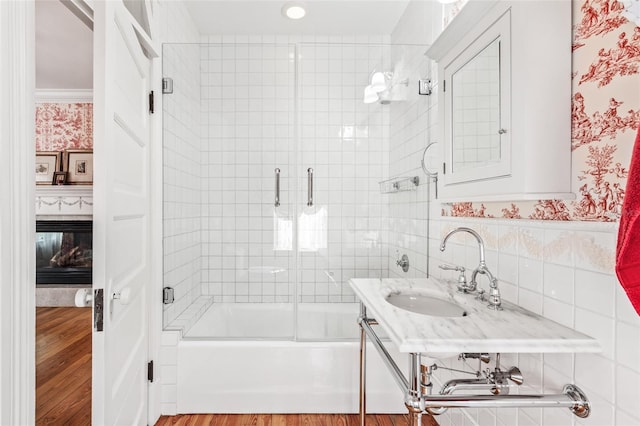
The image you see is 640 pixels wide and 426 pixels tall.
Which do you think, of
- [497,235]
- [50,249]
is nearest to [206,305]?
[50,249]

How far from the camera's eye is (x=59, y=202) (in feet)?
7.54

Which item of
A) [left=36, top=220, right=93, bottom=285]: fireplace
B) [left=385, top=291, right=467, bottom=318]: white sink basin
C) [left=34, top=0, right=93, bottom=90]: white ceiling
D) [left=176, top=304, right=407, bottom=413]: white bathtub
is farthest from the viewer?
[left=36, top=220, right=93, bottom=285]: fireplace

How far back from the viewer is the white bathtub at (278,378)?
2062 millimetres

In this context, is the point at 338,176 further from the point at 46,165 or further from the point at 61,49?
the point at 46,165

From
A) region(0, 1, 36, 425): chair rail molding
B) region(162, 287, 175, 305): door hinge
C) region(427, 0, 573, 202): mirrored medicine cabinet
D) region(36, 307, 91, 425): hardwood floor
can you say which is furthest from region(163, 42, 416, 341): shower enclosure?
region(0, 1, 36, 425): chair rail molding

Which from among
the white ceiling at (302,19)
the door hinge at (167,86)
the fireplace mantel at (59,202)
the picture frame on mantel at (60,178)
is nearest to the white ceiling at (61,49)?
the door hinge at (167,86)

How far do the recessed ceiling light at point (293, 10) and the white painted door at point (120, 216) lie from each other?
1.08 metres

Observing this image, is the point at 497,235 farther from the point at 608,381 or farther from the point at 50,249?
the point at 50,249

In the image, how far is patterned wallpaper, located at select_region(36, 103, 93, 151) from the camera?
1973 mm

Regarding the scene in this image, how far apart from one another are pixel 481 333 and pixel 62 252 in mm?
2550

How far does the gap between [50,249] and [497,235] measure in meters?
2.71

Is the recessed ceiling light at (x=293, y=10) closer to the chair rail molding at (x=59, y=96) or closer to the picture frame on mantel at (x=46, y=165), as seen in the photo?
the chair rail molding at (x=59, y=96)

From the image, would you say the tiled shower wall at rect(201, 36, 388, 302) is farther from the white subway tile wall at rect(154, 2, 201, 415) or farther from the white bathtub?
the white bathtub

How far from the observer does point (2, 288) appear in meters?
0.84
